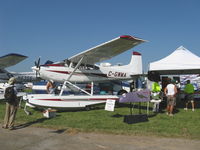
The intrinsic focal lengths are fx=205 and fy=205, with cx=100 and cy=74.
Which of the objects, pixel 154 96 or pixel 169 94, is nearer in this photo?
pixel 169 94

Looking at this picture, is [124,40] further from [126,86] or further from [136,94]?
[126,86]

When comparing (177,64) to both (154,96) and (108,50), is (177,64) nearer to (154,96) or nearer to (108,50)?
(154,96)

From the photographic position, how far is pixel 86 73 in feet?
39.4

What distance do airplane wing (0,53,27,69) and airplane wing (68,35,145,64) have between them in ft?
Result: 28.9

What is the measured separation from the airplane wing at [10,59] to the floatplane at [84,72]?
734 cm

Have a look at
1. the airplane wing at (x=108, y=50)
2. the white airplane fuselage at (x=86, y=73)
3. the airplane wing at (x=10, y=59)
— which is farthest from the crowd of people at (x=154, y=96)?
the airplane wing at (x=10, y=59)

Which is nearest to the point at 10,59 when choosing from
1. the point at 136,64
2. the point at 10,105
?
the point at 136,64

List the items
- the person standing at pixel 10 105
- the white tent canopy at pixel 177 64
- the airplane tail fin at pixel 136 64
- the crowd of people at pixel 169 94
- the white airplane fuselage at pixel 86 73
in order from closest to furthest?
1. the person standing at pixel 10 105
2. the crowd of people at pixel 169 94
3. the white tent canopy at pixel 177 64
4. the white airplane fuselage at pixel 86 73
5. the airplane tail fin at pixel 136 64

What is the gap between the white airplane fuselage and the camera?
36.5ft

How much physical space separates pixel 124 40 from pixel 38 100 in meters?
Result: 4.71

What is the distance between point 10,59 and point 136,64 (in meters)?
11.5

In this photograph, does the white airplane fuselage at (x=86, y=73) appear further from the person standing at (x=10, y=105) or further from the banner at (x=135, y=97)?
the person standing at (x=10, y=105)

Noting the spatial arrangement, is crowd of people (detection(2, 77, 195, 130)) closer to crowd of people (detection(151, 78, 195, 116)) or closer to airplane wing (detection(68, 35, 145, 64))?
crowd of people (detection(151, 78, 195, 116))

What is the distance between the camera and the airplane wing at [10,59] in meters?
18.2
